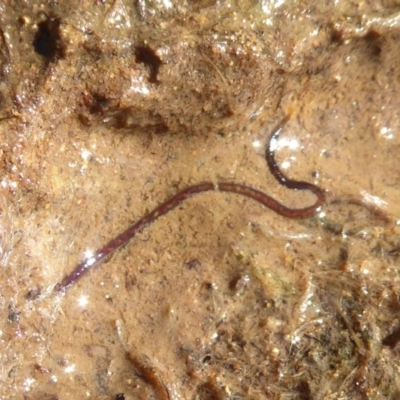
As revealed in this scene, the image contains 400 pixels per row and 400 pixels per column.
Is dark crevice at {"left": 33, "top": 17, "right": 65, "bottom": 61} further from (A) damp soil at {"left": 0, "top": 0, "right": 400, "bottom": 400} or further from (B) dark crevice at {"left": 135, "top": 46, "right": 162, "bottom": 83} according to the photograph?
(B) dark crevice at {"left": 135, "top": 46, "right": 162, "bottom": 83}

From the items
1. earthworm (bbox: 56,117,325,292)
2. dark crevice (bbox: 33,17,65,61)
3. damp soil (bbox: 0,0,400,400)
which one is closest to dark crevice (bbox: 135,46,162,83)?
damp soil (bbox: 0,0,400,400)

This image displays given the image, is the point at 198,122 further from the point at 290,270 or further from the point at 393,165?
the point at 393,165

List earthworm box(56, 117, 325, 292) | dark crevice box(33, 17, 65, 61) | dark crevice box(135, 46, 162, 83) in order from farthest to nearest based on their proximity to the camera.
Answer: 1. earthworm box(56, 117, 325, 292)
2. dark crevice box(135, 46, 162, 83)
3. dark crevice box(33, 17, 65, 61)

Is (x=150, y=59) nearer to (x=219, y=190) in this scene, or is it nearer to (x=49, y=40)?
(x=49, y=40)

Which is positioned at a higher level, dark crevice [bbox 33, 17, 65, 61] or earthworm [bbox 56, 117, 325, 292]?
dark crevice [bbox 33, 17, 65, 61]

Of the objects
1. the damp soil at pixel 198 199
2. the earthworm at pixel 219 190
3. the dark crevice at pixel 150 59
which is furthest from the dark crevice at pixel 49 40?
the earthworm at pixel 219 190

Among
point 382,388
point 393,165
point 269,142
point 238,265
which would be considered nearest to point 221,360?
point 238,265
